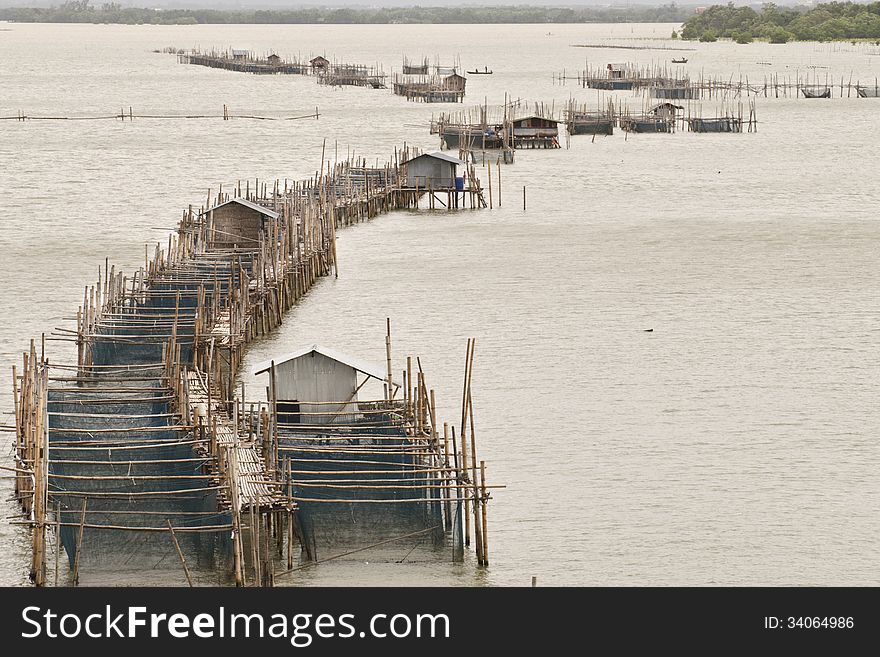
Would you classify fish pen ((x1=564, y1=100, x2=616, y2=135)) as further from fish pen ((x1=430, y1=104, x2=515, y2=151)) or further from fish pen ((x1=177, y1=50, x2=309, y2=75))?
fish pen ((x1=177, y1=50, x2=309, y2=75))

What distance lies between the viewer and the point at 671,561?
1711 centimetres

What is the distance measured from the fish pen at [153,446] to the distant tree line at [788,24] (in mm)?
131555

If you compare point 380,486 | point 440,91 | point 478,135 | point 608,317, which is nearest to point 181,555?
point 380,486

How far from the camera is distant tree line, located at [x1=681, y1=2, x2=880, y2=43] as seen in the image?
488ft

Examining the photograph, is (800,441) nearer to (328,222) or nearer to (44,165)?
(328,222)

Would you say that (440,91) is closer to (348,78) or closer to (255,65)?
(348,78)

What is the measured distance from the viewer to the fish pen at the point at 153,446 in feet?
51.9

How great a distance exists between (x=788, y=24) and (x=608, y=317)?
14291cm

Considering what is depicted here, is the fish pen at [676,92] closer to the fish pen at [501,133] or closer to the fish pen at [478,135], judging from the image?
the fish pen at [501,133]

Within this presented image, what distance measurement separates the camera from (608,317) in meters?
29.2

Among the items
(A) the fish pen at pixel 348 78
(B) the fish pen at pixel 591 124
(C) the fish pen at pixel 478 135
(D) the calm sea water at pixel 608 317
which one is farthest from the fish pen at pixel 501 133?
(A) the fish pen at pixel 348 78

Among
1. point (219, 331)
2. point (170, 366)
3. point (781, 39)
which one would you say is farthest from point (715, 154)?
point (781, 39)

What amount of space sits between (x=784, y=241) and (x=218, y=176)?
66.5ft

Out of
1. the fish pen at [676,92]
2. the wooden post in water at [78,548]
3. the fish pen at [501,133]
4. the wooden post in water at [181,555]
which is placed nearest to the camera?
the wooden post in water at [181,555]
